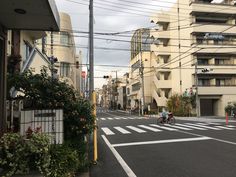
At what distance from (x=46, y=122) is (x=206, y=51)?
47.6m

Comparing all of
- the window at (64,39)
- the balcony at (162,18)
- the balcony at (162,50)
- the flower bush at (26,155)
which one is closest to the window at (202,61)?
the balcony at (162,50)

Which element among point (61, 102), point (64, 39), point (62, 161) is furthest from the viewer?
point (64, 39)

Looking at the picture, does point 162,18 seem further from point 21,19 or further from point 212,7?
point 21,19

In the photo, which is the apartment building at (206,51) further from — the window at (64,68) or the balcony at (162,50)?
the window at (64,68)

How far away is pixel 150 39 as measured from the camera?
6600 centimetres

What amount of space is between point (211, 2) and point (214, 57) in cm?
949

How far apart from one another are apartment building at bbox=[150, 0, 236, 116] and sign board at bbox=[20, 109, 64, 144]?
42938 millimetres

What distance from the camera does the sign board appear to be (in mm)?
7391

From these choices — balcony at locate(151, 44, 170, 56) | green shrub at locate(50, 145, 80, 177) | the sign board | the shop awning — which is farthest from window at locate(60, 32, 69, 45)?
green shrub at locate(50, 145, 80, 177)

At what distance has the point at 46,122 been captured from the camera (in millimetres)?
7555

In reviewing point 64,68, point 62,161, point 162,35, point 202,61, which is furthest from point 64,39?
point 62,161

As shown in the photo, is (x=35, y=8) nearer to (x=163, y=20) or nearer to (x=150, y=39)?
(x=163, y=20)

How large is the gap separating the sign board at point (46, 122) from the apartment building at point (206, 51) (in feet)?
141

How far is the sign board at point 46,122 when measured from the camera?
7.39m
